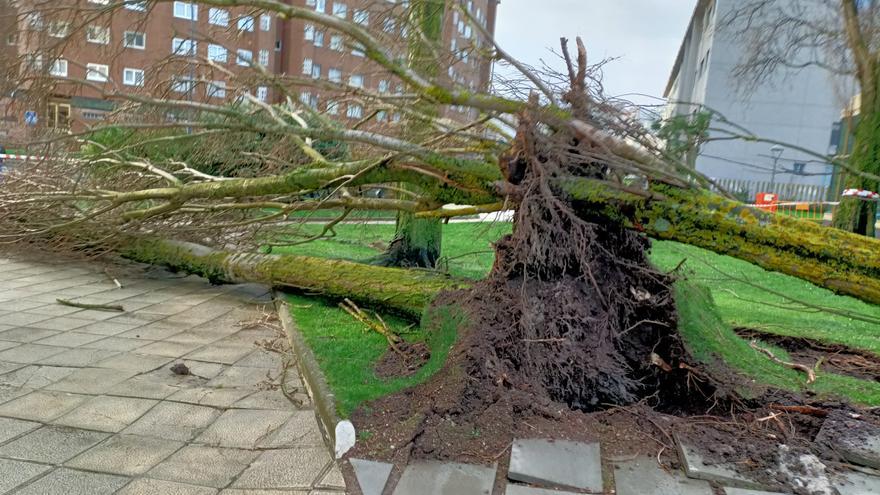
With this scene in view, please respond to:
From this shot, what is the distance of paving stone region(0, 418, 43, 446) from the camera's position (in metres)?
3.47

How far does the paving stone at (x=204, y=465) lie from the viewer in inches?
121

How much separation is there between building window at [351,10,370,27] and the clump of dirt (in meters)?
3.81

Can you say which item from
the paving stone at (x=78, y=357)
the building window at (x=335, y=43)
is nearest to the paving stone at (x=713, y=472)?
the paving stone at (x=78, y=357)

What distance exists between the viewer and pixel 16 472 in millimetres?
3066

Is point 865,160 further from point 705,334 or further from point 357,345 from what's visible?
point 357,345

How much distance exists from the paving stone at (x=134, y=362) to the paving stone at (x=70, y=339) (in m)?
0.56

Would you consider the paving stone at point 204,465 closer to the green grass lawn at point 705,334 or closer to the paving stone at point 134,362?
the green grass lawn at point 705,334

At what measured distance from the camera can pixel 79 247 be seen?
8.14 m

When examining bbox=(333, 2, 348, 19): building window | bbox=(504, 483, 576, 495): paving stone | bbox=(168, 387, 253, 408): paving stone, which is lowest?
bbox=(168, 387, 253, 408): paving stone

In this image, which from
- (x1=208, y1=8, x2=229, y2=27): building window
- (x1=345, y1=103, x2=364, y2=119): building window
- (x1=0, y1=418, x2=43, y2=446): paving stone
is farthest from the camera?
(x1=345, y1=103, x2=364, y2=119): building window

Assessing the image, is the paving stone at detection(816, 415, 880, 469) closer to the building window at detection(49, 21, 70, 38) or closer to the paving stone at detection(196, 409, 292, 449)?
the paving stone at detection(196, 409, 292, 449)

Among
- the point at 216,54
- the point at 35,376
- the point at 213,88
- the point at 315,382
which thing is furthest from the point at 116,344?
the point at 216,54

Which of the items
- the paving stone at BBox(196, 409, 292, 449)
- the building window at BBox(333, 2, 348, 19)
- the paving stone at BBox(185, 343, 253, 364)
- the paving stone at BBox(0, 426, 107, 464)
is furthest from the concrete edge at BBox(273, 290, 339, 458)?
the building window at BBox(333, 2, 348, 19)

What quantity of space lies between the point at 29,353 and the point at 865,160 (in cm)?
1067
